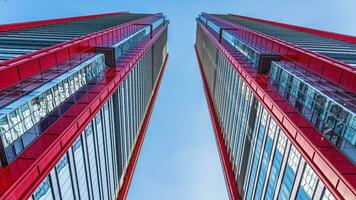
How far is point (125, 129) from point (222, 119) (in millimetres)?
28872

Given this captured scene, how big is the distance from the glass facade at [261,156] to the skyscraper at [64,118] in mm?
18267

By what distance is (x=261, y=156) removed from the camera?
3606 centimetres

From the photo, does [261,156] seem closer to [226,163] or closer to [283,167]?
[283,167]

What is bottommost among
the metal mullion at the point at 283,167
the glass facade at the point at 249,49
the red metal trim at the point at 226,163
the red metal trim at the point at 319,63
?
the red metal trim at the point at 226,163

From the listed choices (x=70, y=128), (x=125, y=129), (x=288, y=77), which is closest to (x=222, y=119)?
(x=125, y=129)

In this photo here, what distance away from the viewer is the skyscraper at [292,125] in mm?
20375

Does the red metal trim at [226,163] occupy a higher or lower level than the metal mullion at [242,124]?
lower

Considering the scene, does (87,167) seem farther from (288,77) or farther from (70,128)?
(288,77)

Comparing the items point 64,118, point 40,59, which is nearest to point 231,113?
point 64,118

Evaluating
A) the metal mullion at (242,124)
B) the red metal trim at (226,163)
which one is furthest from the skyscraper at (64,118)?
the metal mullion at (242,124)

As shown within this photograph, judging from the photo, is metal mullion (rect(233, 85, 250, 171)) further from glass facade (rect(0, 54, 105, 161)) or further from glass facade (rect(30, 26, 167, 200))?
glass facade (rect(0, 54, 105, 161))

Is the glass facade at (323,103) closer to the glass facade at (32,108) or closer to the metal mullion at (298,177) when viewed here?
the metal mullion at (298,177)

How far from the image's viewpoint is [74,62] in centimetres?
3159

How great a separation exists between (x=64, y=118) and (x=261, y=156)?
2322 cm
